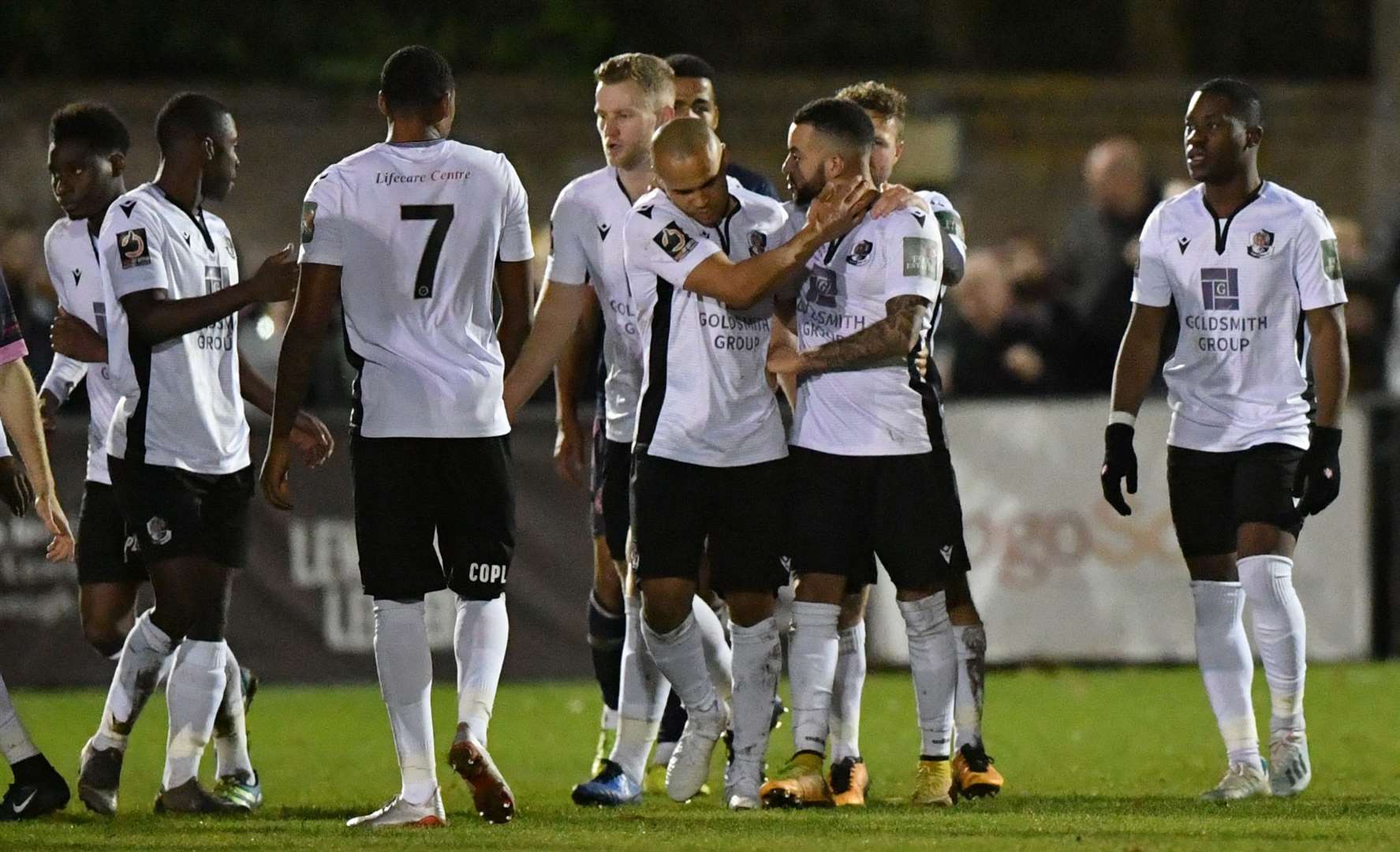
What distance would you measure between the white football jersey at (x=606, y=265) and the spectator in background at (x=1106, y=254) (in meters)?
6.34

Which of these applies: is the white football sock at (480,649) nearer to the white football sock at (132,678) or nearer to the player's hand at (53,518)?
the white football sock at (132,678)

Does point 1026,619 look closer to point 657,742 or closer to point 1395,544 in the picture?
point 1395,544

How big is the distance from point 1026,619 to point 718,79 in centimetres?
945

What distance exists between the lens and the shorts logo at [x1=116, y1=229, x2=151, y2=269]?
7871 millimetres

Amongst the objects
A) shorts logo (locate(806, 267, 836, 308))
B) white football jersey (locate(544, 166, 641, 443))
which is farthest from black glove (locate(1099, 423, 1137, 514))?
white football jersey (locate(544, 166, 641, 443))

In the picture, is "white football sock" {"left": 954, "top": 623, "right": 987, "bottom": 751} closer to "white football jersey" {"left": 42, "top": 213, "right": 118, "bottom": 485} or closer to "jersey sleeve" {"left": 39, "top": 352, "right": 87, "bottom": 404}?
"white football jersey" {"left": 42, "top": 213, "right": 118, "bottom": 485}

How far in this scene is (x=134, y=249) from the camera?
310 inches

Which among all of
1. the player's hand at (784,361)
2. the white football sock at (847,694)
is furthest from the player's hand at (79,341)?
the white football sock at (847,694)

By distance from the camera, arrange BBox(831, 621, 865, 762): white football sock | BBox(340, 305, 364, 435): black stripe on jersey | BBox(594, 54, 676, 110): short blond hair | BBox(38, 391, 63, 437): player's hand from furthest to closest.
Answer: BBox(38, 391, 63, 437): player's hand < BBox(594, 54, 676, 110): short blond hair < BBox(831, 621, 865, 762): white football sock < BBox(340, 305, 364, 435): black stripe on jersey

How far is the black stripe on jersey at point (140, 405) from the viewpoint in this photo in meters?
8.02

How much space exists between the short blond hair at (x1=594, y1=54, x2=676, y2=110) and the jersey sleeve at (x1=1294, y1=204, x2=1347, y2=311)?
87.6 inches

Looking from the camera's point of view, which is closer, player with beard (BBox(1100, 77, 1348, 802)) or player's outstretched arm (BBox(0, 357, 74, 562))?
player's outstretched arm (BBox(0, 357, 74, 562))

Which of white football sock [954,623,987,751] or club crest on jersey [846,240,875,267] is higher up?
club crest on jersey [846,240,875,267]

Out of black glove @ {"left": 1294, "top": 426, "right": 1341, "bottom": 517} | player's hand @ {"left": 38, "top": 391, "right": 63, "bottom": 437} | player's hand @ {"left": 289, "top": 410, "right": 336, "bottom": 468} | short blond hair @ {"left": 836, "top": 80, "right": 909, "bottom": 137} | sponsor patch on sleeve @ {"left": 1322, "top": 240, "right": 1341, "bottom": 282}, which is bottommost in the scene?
black glove @ {"left": 1294, "top": 426, "right": 1341, "bottom": 517}
